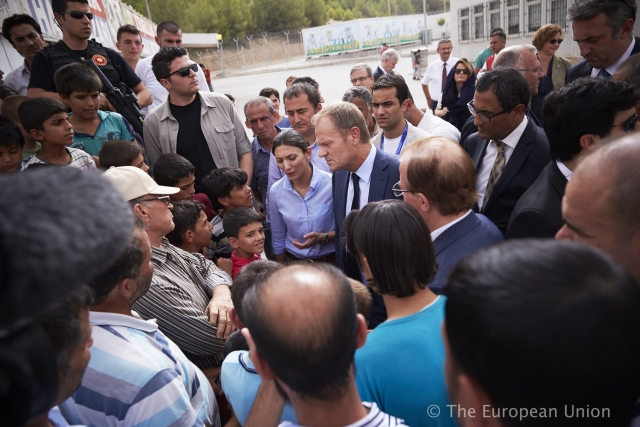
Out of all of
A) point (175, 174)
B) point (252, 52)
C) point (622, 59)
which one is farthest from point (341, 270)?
point (252, 52)

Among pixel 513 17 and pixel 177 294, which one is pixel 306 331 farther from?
pixel 513 17

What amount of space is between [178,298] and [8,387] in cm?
157

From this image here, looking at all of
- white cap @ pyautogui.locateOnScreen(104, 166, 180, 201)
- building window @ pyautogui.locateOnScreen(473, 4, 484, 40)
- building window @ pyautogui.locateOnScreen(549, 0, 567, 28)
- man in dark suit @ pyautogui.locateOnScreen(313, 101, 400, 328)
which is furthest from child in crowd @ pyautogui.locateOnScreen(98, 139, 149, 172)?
building window @ pyautogui.locateOnScreen(473, 4, 484, 40)

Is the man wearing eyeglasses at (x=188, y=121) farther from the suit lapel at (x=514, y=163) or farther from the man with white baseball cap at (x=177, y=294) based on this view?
the suit lapel at (x=514, y=163)

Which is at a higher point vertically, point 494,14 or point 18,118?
point 494,14

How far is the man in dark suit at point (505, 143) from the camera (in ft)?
9.27

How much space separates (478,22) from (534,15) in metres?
5.55

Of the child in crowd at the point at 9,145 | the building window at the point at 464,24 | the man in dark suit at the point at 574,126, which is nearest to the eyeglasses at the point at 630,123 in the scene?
the man in dark suit at the point at 574,126

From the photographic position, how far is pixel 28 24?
4902 mm

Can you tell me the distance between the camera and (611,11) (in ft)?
11.4

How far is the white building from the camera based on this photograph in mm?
15509

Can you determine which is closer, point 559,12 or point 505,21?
point 559,12

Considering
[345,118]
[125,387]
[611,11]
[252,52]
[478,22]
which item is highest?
[252,52]

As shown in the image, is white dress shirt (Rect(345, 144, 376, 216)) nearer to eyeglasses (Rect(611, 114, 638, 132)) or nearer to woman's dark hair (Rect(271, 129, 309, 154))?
woman's dark hair (Rect(271, 129, 309, 154))
